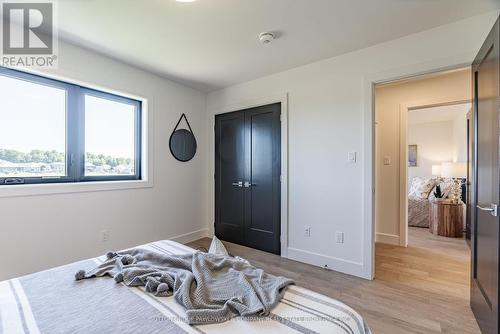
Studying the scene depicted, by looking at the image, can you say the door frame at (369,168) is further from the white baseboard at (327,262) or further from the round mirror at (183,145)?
the round mirror at (183,145)

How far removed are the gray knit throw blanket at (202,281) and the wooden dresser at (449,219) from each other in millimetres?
4130

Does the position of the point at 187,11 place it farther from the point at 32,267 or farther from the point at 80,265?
the point at 32,267

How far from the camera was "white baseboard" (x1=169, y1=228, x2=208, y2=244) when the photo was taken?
3497mm

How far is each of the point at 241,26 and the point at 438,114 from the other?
6220mm

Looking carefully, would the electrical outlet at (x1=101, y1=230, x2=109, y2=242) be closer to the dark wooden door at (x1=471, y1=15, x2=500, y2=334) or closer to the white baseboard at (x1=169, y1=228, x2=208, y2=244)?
the white baseboard at (x1=169, y1=228, x2=208, y2=244)

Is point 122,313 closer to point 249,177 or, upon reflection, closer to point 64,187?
point 64,187

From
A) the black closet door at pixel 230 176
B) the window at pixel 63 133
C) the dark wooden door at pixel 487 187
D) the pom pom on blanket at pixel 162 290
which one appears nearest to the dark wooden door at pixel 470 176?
the dark wooden door at pixel 487 187

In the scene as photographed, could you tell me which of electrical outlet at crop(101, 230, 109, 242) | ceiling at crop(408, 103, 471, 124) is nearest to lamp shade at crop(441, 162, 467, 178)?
ceiling at crop(408, 103, 471, 124)

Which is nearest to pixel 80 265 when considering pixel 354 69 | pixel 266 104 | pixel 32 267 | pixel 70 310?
pixel 70 310

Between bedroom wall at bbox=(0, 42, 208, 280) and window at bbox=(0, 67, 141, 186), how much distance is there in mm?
198

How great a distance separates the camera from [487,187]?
1559 millimetres

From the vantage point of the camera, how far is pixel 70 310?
0.95 m

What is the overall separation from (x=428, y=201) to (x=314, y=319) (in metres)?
4.81
